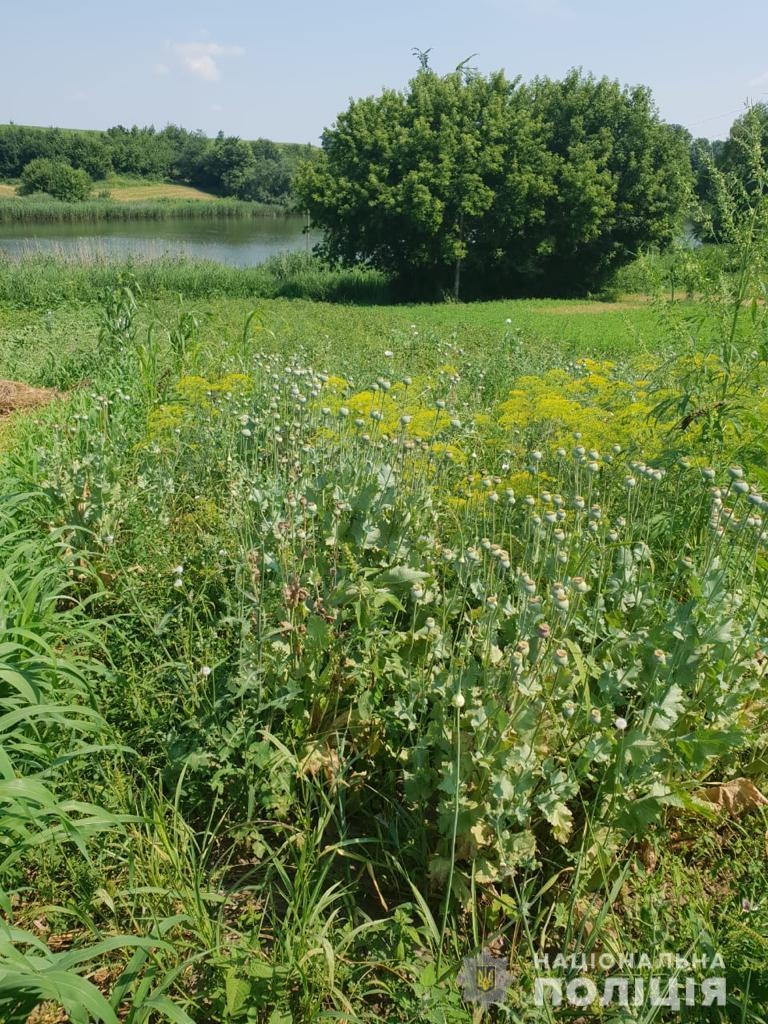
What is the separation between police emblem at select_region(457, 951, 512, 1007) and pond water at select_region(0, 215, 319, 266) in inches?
1282

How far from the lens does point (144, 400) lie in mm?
5266

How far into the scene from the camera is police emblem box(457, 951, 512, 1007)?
61.7 inches

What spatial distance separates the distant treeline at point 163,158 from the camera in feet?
285

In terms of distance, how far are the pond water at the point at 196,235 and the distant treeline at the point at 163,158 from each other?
2686 centimetres

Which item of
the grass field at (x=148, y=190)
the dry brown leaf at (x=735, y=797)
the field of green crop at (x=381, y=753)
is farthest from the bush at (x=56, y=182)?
the dry brown leaf at (x=735, y=797)

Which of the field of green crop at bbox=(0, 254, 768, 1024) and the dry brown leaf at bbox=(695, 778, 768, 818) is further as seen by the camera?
the dry brown leaf at bbox=(695, 778, 768, 818)

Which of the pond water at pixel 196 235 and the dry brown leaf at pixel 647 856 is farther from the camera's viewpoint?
the pond water at pixel 196 235

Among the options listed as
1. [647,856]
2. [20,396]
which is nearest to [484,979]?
[647,856]

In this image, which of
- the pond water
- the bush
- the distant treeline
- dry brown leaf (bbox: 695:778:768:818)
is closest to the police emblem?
dry brown leaf (bbox: 695:778:768:818)

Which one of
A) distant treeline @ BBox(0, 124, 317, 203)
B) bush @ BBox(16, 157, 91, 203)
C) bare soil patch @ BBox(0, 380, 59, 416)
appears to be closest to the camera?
bare soil patch @ BBox(0, 380, 59, 416)

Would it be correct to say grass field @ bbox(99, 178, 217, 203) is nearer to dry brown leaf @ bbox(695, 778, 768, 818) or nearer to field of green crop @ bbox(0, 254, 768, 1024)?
field of green crop @ bbox(0, 254, 768, 1024)

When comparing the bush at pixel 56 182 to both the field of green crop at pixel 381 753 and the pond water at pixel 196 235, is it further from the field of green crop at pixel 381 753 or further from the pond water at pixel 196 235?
the field of green crop at pixel 381 753

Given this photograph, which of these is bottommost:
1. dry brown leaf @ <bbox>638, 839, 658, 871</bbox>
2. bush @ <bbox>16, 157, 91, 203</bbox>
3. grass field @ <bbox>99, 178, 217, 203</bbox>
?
dry brown leaf @ <bbox>638, 839, 658, 871</bbox>

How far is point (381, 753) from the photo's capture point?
7.27 ft
